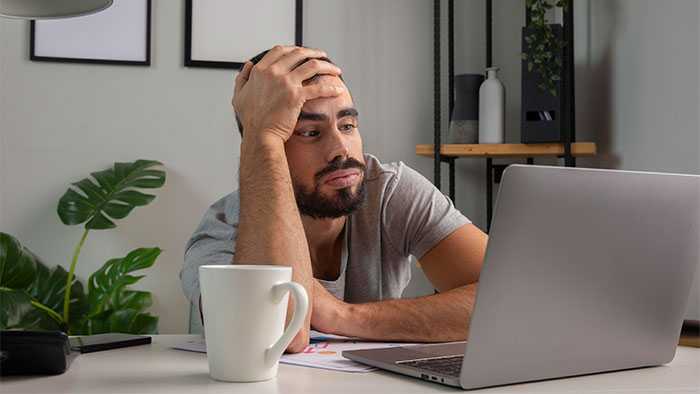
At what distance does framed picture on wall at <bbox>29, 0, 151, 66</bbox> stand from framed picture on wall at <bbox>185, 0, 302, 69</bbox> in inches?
6.3

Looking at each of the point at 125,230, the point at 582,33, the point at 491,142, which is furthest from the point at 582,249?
the point at 125,230

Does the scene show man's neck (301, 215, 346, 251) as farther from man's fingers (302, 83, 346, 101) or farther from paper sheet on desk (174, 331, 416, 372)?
paper sheet on desk (174, 331, 416, 372)

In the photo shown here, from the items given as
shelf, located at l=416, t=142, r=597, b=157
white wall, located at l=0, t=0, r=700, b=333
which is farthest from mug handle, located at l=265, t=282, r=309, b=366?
white wall, located at l=0, t=0, r=700, b=333

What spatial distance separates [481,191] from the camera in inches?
112

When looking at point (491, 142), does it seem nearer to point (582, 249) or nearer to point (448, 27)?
point (448, 27)

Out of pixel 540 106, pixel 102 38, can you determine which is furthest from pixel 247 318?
pixel 102 38

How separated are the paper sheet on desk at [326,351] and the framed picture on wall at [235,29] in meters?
1.79

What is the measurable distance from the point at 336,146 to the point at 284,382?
777mm

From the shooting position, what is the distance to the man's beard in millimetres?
1500

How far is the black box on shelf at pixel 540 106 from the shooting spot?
2.38m

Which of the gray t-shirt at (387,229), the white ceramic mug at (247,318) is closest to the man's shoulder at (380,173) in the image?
the gray t-shirt at (387,229)

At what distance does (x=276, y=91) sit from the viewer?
1348mm

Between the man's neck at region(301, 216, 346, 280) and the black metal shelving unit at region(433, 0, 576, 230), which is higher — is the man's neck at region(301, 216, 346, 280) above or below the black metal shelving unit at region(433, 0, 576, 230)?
below

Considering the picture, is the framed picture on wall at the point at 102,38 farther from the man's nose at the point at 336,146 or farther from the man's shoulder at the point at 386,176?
the man's nose at the point at 336,146
